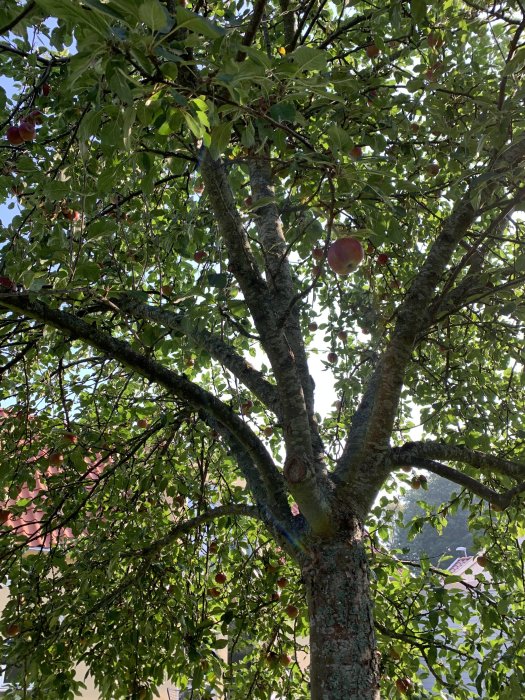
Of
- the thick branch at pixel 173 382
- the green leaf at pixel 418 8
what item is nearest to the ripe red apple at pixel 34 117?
Answer: the thick branch at pixel 173 382

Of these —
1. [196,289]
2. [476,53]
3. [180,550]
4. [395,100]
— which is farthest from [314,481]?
[476,53]

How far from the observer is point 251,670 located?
3.84 meters

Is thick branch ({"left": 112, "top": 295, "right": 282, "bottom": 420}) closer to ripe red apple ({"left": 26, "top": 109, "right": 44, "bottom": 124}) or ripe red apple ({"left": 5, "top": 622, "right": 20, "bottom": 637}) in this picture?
ripe red apple ({"left": 26, "top": 109, "right": 44, "bottom": 124})

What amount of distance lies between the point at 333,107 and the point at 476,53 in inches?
79.5

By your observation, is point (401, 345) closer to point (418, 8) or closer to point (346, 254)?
point (346, 254)

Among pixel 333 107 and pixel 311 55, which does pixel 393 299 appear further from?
pixel 311 55

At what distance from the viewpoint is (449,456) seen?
8.21ft

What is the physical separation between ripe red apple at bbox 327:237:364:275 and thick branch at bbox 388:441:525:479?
821 mm

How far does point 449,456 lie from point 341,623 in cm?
92

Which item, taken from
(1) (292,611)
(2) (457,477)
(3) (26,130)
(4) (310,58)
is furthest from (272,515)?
(3) (26,130)

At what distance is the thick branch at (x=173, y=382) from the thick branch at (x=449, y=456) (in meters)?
0.53

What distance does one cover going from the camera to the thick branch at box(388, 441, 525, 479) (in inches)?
95.2

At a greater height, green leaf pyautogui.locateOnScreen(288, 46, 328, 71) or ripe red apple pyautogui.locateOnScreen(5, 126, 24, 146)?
ripe red apple pyautogui.locateOnScreen(5, 126, 24, 146)

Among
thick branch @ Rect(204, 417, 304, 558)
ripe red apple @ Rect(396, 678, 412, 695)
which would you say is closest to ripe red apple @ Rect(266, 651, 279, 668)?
ripe red apple @ Rect(396, 678, 412, 695)
